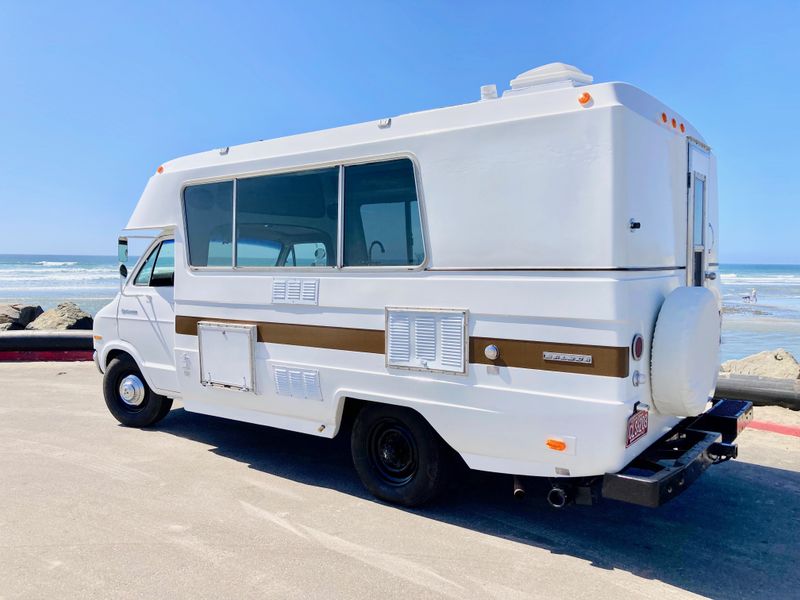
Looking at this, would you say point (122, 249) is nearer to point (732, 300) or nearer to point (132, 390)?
point (132, 390)

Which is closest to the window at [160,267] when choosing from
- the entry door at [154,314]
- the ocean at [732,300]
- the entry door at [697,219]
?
the entry door at [154,314]

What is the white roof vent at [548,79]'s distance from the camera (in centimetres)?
403

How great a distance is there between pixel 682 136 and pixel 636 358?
181 centimetres

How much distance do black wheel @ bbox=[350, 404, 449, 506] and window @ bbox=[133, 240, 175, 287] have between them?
2.75 meters

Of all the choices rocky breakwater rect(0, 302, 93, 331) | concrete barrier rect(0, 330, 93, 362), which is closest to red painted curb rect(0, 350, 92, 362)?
concrete barrier rect(0, 330, 93, 362)

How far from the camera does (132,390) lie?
6723 millimetres

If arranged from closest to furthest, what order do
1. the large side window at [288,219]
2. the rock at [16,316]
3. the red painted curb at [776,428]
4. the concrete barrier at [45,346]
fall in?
the large side window at [288,219] < the red painted curb at [776,428] < the concrete barrier at [45,346] < the rock at [16,316]

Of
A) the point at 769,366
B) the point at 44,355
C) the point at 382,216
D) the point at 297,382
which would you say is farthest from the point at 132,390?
the point at 769,366

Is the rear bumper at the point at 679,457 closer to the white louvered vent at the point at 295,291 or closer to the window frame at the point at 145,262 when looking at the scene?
the white louvered vent at the point at 295,291

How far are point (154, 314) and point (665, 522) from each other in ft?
16.4

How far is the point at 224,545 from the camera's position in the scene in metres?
4.00

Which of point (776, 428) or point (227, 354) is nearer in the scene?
point (227, 354)

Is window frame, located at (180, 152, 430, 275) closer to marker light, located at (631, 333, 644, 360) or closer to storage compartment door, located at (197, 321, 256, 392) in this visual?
storage compartment door, located at (197, 321, 256, 392)

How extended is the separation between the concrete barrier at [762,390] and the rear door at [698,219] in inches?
100
